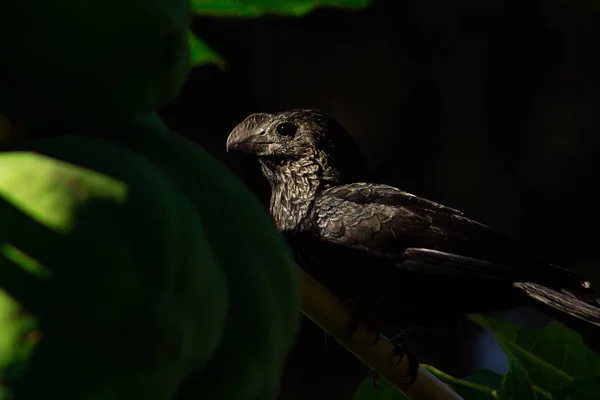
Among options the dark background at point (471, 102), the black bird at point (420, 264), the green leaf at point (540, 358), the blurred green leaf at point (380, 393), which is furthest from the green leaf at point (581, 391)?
the dark background at point (471, 102)

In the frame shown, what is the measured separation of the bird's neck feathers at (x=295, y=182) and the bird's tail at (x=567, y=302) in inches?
22.3

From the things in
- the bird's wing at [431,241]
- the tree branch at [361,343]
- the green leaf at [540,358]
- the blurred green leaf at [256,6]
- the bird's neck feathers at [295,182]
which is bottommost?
the bird's neck feathers at [295,182]

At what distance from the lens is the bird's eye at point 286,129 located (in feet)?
7.68

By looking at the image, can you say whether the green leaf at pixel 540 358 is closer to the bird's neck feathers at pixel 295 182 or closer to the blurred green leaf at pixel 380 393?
the blurred green leaf at pixel 380 393

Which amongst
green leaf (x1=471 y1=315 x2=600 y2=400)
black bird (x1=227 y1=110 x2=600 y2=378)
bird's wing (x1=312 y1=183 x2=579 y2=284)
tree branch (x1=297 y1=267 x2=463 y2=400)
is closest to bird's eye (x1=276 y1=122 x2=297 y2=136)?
black bird (x1=227 y1=110 x2=600 y2=378)

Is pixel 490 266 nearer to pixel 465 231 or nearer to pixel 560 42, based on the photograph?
pixel 465 231

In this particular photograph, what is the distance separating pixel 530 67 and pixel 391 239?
1.86 meters

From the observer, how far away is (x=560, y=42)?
3.53 meters

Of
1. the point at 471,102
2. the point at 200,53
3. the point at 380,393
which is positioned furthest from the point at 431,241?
the point at 471,102

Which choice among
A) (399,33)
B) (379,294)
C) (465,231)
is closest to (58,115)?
(379,294)

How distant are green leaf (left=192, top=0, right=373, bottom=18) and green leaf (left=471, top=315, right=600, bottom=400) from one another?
20.2 inches

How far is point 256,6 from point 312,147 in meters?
1.62

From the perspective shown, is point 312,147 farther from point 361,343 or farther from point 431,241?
point 361,343

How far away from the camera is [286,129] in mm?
2371
